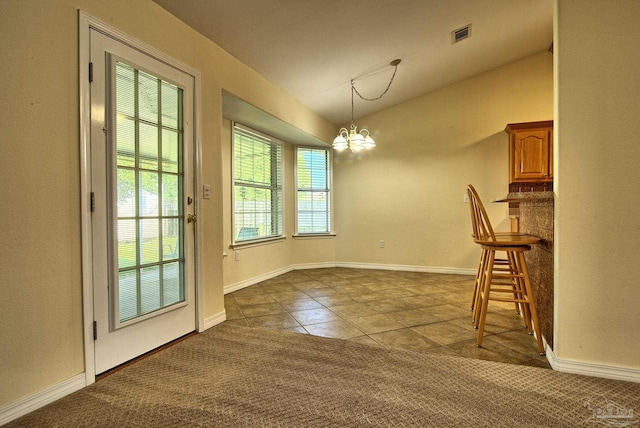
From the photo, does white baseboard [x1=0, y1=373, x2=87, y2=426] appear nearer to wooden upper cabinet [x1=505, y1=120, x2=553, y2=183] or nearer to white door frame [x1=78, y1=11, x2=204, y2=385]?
white door frame [x1=78, y1=11, x2=204, y2=385]

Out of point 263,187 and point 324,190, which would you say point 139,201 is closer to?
point 263,187

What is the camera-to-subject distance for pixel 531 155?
4.11 metres

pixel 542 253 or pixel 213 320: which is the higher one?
pixel 542 253

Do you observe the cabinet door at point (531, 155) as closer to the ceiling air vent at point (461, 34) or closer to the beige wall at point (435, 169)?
the beige wall at point (435, 169)

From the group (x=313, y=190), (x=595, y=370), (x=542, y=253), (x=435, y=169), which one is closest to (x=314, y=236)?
(x=313, y=190)

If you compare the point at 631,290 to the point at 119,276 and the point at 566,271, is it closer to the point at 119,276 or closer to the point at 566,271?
the point at 566,271

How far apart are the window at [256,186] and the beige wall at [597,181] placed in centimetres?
338

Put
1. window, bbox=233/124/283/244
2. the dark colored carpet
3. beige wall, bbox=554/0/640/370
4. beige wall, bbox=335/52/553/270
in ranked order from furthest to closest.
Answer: beige wall, bbox=335/52/553/270 < window, bbox=233/124/283/244 < beige wall, bbox=554/0/640/370 < the dark colored carpet

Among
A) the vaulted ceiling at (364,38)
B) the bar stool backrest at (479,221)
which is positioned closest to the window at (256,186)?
the vaulted ceiling at (364,38)

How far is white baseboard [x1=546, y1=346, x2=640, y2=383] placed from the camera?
1.70 meters

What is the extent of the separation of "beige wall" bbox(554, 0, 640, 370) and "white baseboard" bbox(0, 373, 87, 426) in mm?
2730

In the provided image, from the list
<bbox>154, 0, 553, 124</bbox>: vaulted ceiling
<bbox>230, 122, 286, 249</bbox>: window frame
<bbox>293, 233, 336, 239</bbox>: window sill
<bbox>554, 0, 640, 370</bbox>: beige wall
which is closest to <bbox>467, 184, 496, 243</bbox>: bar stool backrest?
<bbox>554, 0, 640, 370</bbox>: beige wall

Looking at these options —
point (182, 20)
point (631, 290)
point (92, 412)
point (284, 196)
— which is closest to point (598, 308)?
point (631, 290)

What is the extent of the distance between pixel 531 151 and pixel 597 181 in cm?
274
